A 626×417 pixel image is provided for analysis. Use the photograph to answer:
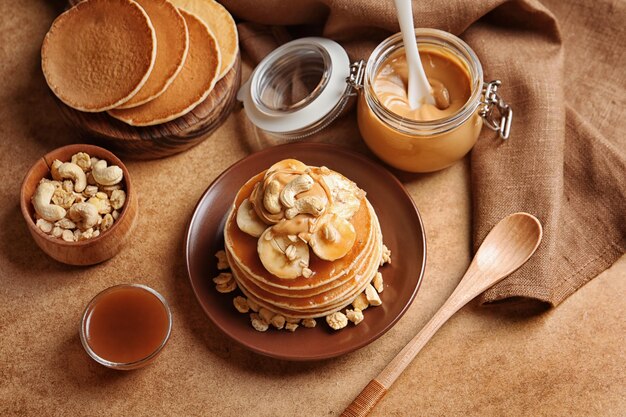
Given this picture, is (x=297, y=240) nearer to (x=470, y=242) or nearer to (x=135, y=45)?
(x=470, y=242)

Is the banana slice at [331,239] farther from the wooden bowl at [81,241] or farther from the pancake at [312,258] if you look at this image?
the wooden bowl at [81,241]

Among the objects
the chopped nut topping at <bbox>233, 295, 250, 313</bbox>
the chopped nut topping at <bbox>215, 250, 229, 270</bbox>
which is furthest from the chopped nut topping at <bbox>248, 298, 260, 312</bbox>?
the chopped nut topping at <bbox>215, 250, 229, 270</bbox>

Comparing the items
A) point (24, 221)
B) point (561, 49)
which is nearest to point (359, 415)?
point (24, 221)

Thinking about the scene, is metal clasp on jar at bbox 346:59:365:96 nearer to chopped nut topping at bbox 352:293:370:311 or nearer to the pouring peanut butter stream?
the pouring peanut butter stream

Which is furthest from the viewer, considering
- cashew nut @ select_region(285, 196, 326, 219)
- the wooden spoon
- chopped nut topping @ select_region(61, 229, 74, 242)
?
chopped nut topping @ select_region(61, 229, 74, 242)

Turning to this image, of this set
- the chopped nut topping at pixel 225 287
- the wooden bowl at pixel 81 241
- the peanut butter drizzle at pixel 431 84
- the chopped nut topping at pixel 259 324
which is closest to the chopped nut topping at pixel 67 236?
the wooden bowl at pixel 81 241

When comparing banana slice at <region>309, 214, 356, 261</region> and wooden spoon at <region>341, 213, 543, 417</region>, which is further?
wooden spoon at <region>341, 213, 543, 417</region>

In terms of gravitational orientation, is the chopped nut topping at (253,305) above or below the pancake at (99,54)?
below
